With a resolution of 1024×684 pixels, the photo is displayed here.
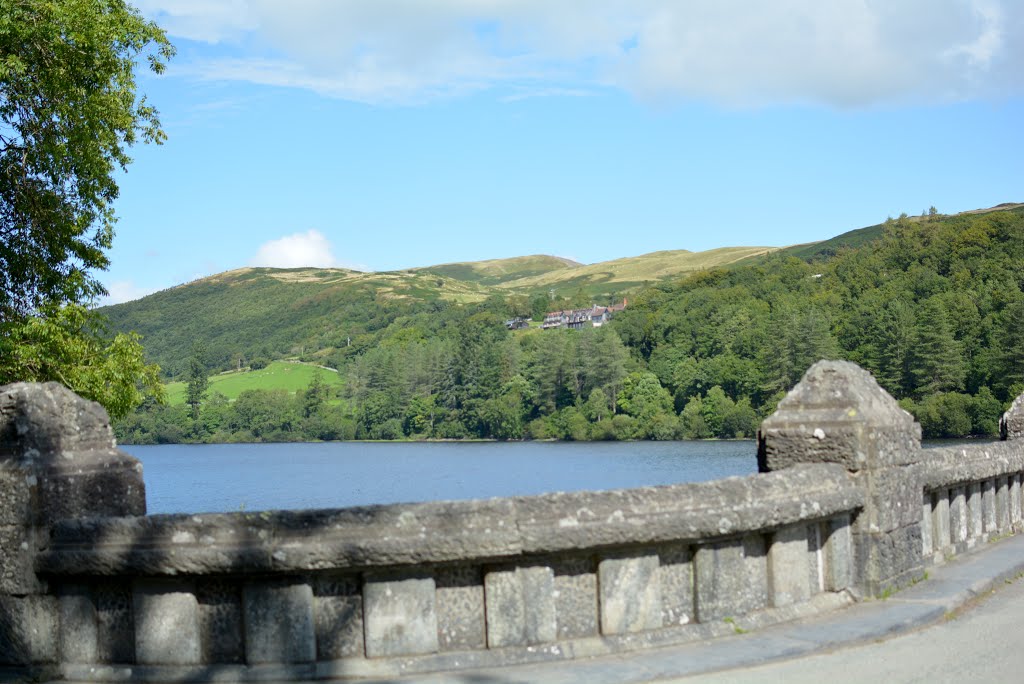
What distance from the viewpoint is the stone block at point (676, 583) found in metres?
4.76

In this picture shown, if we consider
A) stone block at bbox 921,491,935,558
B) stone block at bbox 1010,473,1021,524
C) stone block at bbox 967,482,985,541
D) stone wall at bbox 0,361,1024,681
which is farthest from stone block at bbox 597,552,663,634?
stone block at bbox 1010,473,1021,524

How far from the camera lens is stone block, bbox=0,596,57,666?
439cm

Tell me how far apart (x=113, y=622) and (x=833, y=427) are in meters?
3.79

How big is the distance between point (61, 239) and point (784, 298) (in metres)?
107

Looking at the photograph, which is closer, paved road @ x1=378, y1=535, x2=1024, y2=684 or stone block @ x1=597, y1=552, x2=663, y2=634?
paved road @ x1=378, y1=535, x2=1024, y2=684

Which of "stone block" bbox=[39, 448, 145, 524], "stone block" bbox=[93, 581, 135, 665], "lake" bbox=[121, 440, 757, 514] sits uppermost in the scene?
"stone block" bbox=[39, 448, 145, 524]

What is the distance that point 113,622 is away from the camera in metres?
4.39

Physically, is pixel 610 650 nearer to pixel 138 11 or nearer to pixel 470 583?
pixel 470 583

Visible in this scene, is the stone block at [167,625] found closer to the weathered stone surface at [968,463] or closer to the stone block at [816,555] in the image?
the stone block at [816,555]

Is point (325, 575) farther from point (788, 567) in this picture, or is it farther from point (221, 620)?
point (788, 567)

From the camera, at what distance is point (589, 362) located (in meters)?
114

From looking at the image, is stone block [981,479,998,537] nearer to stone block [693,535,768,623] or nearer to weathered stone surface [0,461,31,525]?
stone block [693,535,768,623]

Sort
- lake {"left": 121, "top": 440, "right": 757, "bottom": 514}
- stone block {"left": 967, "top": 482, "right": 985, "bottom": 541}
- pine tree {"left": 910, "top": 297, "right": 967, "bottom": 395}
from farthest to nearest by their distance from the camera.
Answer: pine tree {"left": 910, "top": 297, "right": 967, "bottom": 395} → lake {"left": 121, "top": 440, "right": 757, "bottom": 514} → stone block {"left": 967, "top": 482, "right": 985, "bottom": 541}

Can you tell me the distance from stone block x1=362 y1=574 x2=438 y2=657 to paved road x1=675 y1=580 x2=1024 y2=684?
1.08 m
